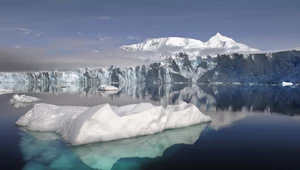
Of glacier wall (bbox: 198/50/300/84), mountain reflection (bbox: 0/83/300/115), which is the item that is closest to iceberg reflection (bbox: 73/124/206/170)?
mountain reflection (bbox: 0/83/300/115)

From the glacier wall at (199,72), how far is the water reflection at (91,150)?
132 ft

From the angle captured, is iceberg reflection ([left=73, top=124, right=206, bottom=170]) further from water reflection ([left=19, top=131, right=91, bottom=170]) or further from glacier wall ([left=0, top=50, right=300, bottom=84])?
glacier wall ([left=0, top=50, right=300, bottom=84])

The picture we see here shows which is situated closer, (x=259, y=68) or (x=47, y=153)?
(x=47, y=153)

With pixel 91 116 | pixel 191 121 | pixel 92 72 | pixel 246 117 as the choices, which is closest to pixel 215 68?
pixel 92 72

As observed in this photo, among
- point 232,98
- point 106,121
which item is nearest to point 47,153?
point 106,121

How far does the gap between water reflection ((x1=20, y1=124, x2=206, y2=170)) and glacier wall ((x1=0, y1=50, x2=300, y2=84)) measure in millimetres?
40195

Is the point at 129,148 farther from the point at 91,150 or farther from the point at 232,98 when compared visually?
the point at 232,98

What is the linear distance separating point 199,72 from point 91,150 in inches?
2113

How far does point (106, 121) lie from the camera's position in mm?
9398

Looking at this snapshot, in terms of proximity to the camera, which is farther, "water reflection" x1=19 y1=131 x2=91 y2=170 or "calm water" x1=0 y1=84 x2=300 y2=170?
"calm water" x1=0 y1=84 x2=300 y2=170

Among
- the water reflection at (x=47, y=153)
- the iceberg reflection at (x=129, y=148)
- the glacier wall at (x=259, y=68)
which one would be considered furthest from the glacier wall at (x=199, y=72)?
the water reflection at (x=47, y=153)

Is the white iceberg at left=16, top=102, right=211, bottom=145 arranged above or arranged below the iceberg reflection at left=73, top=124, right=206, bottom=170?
above

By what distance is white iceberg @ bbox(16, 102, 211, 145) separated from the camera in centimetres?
909

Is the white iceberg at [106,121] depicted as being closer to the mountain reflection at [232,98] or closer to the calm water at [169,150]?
the calm water at [169,150]
